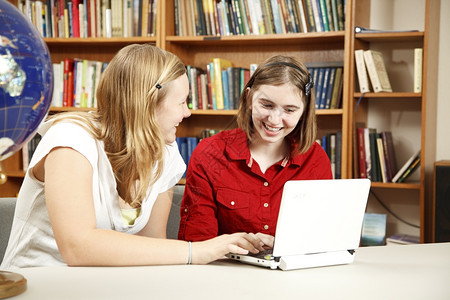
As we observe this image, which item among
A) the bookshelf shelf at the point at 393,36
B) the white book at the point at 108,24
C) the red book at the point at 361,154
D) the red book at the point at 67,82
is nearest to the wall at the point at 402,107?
the bookshelf shelf at the point at 393,36

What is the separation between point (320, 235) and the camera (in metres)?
1.42

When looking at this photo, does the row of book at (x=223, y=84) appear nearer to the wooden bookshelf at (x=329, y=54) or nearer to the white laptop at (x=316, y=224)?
the wooden bookshelf at (x=329, y=54)

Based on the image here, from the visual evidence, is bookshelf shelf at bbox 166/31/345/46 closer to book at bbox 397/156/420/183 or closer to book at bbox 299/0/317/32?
book at bbox 299/0/317/32

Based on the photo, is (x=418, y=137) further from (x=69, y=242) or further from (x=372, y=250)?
(x=69, y=242)

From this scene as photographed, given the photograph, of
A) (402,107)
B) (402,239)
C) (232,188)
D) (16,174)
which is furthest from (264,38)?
(16,174)

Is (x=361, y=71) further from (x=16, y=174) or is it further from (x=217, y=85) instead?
(x=16, y=174)

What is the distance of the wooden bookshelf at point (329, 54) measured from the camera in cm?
303

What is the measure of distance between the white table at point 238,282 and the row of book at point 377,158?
1686 mm

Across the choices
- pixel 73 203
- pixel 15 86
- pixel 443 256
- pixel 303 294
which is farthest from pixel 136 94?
pixel 443 256

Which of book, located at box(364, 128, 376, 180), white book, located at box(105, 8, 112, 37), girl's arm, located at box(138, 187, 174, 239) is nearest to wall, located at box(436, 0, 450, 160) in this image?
book, located at box(364, 128, 376, 180)

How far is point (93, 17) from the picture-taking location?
359cm

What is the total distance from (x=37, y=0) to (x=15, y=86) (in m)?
2.99

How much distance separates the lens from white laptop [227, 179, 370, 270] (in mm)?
1335

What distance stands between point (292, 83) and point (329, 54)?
1.58 meters
